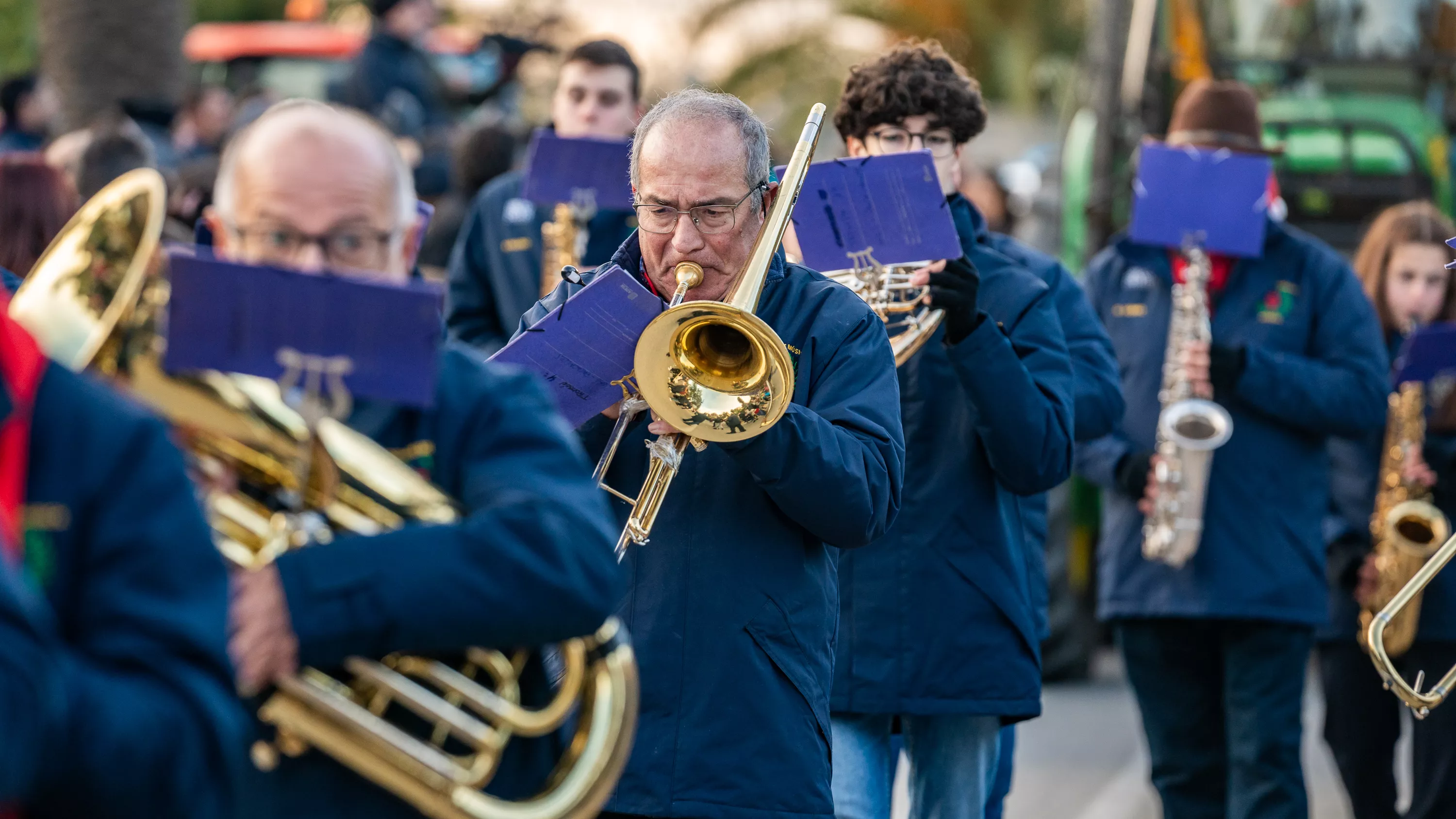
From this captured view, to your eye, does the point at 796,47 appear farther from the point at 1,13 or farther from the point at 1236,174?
the point at 1236,174

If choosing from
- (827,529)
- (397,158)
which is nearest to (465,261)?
(827,529)

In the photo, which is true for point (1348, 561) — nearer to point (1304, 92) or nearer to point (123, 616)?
point (1304, 92)

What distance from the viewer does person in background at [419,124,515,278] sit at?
24.5 ft

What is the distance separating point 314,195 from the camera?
92.5 inches

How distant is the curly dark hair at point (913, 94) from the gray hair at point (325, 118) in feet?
7.30

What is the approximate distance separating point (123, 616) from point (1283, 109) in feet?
25.9

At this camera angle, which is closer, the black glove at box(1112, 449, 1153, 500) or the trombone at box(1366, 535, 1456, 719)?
the trombone at box(1366, 535, 1456, 719)

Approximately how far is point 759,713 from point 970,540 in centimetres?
124

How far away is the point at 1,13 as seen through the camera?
24.8m

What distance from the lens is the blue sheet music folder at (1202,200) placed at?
540cm

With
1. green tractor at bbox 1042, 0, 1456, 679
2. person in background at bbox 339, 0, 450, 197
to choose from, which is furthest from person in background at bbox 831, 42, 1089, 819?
person in background at bbox 339, 0, 450, 197

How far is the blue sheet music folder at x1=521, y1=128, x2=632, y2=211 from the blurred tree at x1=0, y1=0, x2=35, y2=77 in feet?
67.5

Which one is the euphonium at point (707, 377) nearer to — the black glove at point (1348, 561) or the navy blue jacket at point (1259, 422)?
the navy blue jacket at point (1259, 422)

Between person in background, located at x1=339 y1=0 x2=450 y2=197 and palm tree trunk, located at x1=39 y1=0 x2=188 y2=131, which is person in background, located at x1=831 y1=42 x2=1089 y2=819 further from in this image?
palm tree trunk, located at x1=39 y1=0 x2=188 y2=131
